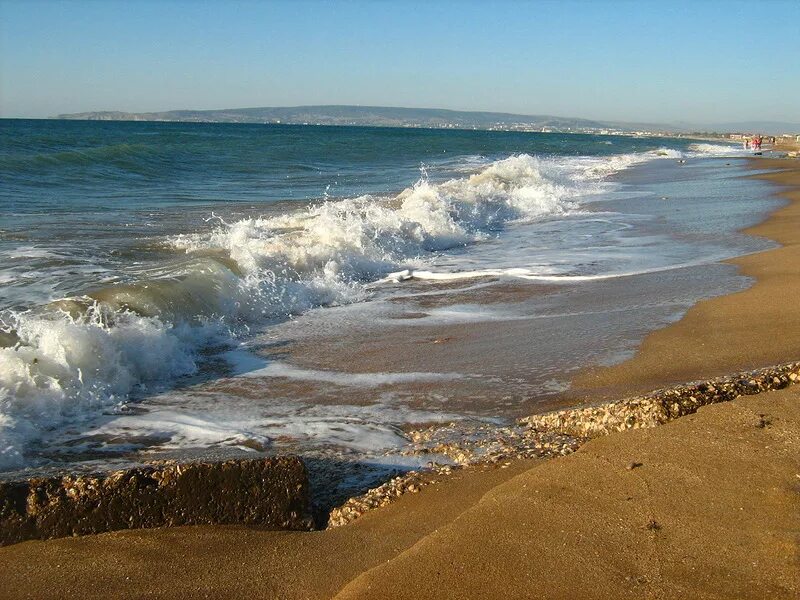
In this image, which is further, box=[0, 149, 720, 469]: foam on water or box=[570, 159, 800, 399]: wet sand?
box=[570, 159, 800, 399]: wet sand

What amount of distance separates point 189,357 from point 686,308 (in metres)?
4.35

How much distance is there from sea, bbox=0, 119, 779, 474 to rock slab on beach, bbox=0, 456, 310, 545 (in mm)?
824

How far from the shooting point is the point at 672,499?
117 inches

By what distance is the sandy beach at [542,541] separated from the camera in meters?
2.54

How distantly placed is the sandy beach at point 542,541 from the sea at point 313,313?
0.95 m

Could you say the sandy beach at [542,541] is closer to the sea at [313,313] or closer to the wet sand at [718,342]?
the sea at [313,313]

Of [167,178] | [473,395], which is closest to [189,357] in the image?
[473,395]

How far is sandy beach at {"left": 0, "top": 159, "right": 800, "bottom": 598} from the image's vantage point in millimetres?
2541

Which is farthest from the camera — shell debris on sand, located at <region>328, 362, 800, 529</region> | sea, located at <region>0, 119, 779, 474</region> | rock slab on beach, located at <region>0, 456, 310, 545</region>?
sea, located at <region>0, 119, 779, 474</region>

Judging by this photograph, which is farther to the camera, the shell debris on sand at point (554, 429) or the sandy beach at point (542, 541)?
the shell debris on sand at point (554, 429)

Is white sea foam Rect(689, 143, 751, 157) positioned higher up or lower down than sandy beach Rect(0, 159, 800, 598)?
higher up


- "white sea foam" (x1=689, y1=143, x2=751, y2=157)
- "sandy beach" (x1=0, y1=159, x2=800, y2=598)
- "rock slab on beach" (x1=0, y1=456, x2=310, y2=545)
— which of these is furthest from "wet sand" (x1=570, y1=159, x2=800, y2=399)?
"white sea foam" (x1=689, y1=143, x2=751, y2=157)

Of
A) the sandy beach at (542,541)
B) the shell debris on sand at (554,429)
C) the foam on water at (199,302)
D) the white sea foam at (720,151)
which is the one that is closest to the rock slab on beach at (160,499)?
the sandy beach at (542,541)

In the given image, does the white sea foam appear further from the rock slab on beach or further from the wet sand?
the rock slab on beach
